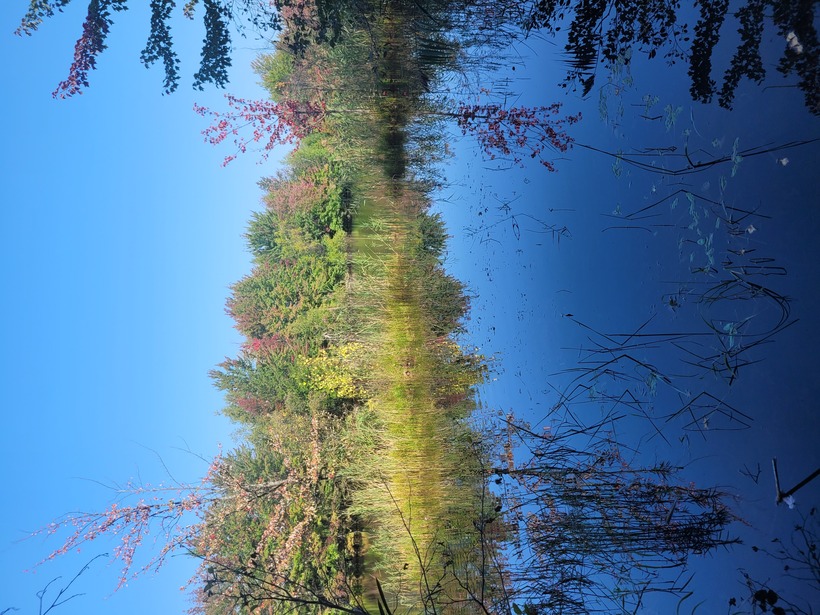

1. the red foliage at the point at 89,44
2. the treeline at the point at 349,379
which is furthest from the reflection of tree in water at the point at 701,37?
the red foliage at the point at 89,44

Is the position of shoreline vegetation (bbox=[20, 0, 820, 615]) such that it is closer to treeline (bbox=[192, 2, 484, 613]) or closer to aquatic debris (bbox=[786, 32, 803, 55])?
treeline (bbox=[192, 2, 484, 613])

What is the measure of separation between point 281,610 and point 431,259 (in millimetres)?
4632

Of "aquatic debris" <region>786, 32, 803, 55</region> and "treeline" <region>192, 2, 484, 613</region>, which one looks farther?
"treeline" <region>192, 2, 484, 613</region>

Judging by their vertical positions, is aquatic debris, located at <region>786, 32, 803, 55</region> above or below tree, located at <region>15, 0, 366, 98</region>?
below

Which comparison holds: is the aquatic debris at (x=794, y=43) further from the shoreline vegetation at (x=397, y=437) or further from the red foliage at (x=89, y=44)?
the red foliage at (x=89, y=44)

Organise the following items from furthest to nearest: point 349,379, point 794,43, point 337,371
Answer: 1. point 337,371
2. point 349,379
3. point 794,43

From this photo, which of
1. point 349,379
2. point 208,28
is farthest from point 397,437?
point 208,28

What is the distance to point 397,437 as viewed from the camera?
18.6ft

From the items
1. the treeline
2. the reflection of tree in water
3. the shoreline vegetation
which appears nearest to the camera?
the reflection of tree in water

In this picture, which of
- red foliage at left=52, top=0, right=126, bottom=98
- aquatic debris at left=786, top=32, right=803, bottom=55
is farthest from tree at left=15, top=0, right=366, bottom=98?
aquatic debris at left=786, top=32, right=803, bottom=55

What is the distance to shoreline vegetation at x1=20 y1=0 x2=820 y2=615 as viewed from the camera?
12.9 feet

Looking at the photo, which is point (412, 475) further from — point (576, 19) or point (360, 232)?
point (576, 19)

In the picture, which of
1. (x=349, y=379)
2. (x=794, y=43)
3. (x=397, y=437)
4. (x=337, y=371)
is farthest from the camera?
(x=337, y=371)

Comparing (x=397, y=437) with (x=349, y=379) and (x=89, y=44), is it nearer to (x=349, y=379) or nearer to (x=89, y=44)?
(x=349, y=379)
